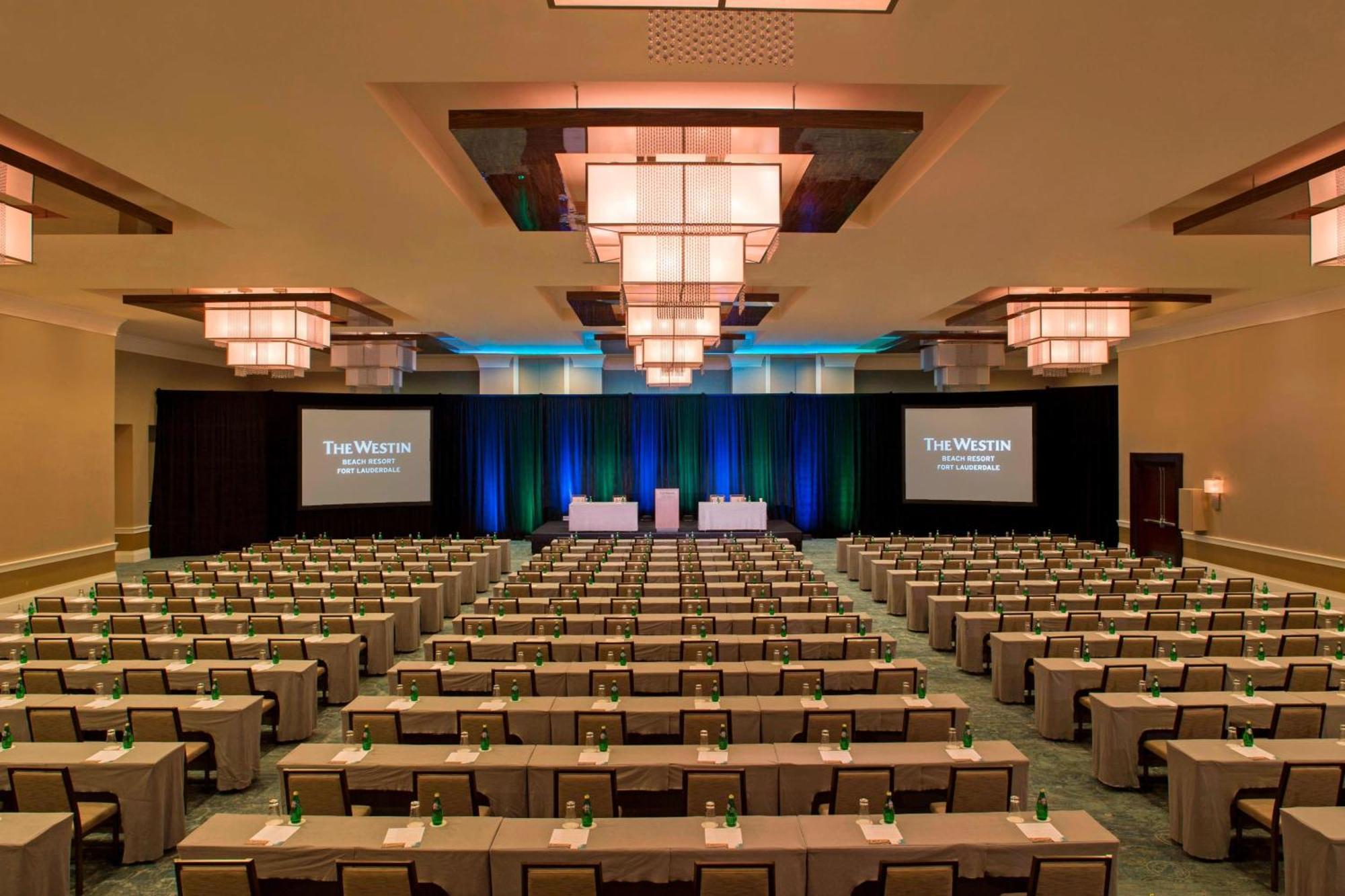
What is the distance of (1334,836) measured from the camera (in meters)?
4.21

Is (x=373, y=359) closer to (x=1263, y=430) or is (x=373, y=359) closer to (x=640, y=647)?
(x=640, y=647)

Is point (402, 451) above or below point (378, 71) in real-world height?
below

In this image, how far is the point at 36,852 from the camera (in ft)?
14.2

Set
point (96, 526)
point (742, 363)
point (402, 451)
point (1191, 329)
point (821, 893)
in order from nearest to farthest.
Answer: point (821, 893)
point (96, 526)
point (1191, 329)
point (402, 451)
point (742, 363)

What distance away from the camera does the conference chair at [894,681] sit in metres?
7.18

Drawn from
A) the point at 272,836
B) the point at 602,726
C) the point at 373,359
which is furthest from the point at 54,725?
the point at 373,359

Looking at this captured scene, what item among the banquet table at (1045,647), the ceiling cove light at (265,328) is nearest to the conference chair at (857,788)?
the banquet table at (1045,647)

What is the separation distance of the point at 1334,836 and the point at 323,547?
16043 millimetres

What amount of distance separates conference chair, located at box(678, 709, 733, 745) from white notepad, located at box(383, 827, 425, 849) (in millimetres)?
2121

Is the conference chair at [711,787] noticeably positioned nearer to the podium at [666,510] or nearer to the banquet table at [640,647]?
the banquet table at [640,647]

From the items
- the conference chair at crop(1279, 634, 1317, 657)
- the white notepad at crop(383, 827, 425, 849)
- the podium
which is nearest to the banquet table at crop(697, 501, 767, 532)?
the podium

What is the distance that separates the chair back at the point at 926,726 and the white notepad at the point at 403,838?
3420mm

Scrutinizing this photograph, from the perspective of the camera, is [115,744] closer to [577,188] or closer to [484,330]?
[577,188]

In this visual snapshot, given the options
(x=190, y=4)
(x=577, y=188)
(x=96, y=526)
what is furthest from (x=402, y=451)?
(x=190, y=4)
